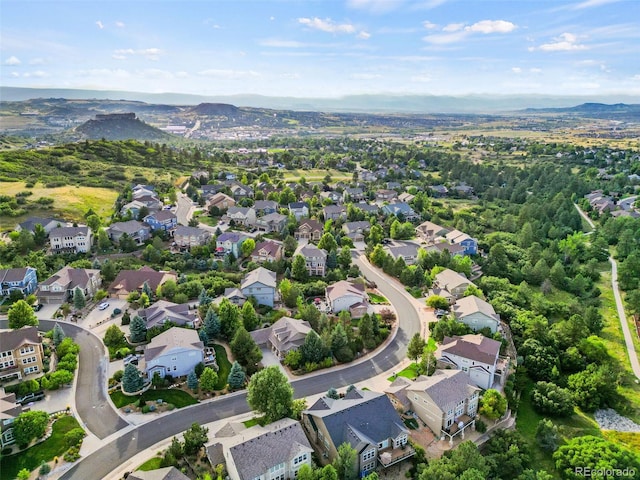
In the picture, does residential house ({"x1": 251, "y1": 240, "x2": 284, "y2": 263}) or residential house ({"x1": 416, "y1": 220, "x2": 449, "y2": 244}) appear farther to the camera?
residential house ({"x1": 416, "y1": 220, "x2": 449, "y2": 244})

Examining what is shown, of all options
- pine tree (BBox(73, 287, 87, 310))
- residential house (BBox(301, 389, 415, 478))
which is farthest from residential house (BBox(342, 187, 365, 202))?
residential house (BBox(301, 389, 415, 478))

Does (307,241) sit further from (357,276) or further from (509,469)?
(509,469)

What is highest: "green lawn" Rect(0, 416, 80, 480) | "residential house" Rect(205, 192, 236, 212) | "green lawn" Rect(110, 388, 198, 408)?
"residential house" Rect(205, 192, 236, 212)

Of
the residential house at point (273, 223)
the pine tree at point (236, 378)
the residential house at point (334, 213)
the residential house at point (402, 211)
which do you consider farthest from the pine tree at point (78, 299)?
the residential house at point (402, 211)

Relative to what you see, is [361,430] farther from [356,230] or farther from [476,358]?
[356,230]

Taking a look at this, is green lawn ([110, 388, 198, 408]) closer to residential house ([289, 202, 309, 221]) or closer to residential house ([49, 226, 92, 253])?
residential house ([49, 226, 92, 253])

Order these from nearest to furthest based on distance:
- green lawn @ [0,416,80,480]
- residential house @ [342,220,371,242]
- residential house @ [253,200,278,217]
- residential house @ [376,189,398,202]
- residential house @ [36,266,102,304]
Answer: green lawn @ [0,416,80,480] < residential house @ [36,266,102,304] < residential house @ [342,220,371,242] < residential house @ [253,200,278,217] < residential house @ [376,189,398,202]

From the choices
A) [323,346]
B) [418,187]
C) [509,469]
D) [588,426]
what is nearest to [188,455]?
[323,346]

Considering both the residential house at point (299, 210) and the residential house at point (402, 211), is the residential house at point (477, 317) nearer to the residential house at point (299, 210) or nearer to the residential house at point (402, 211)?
the residential house at point (402, 211)
